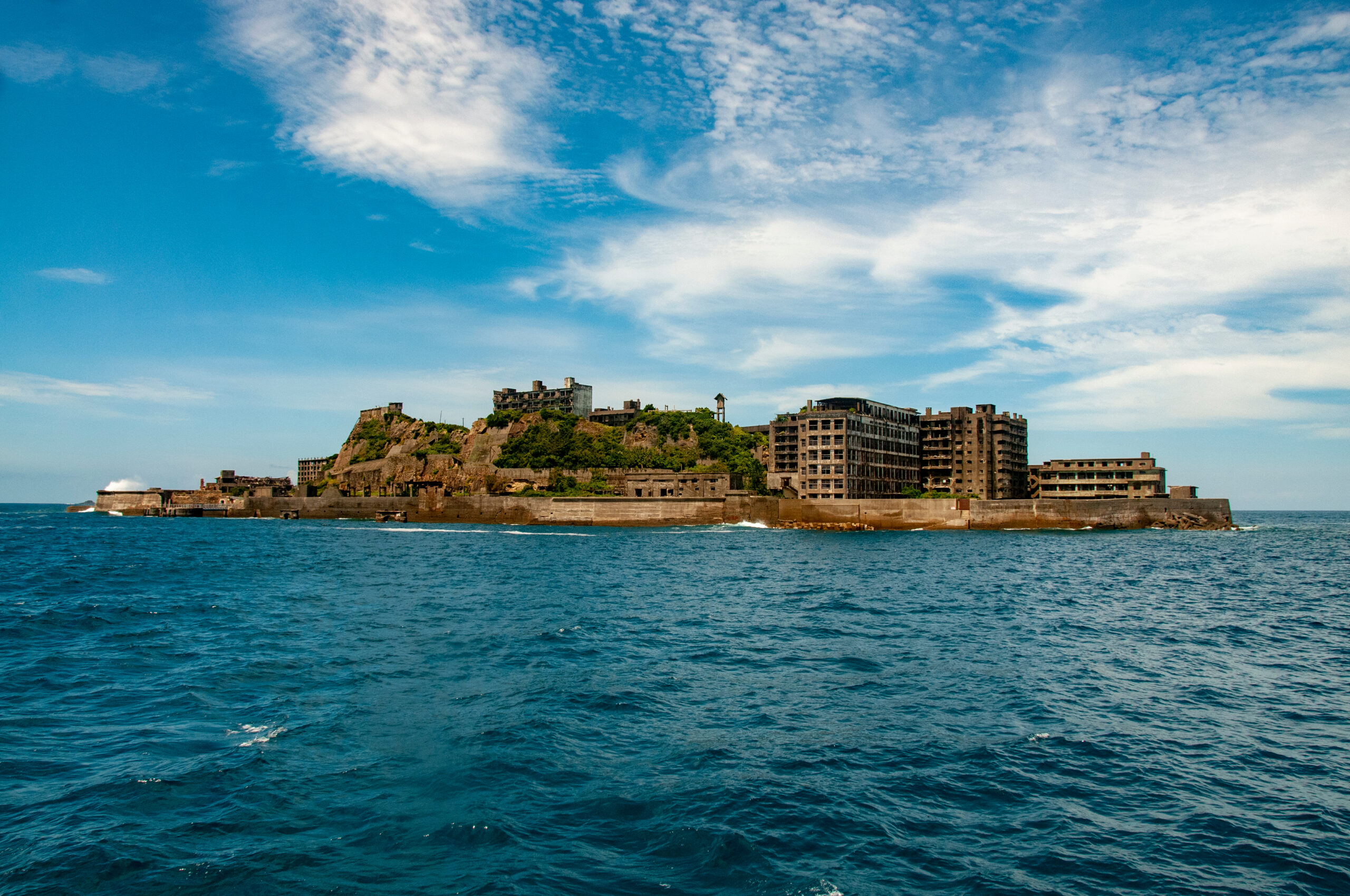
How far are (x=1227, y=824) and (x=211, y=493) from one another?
20088 centimetres

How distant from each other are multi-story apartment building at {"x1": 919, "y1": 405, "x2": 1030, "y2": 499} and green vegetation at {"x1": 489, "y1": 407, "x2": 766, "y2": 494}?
35.7 meters

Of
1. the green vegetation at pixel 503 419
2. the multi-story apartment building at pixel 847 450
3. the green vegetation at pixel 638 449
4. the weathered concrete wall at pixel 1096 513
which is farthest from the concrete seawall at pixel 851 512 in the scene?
the green vegetation at pixel 503 419

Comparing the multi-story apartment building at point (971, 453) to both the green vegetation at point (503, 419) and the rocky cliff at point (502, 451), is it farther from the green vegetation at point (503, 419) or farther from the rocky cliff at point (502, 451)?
the green vegetation at point (503, 419)

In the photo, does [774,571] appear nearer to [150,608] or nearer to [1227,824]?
[150,608]

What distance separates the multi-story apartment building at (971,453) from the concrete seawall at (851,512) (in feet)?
98.6

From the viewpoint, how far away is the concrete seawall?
367 feet

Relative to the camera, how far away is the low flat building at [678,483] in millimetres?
125188

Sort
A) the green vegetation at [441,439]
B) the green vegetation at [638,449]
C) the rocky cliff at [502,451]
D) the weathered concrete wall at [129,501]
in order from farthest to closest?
1. the weathered concrete wall at [129,501]
2. the green vegetation at [441,439]
3. the rocky cliff at [502,451]
4. the green vegetation at [638,449]

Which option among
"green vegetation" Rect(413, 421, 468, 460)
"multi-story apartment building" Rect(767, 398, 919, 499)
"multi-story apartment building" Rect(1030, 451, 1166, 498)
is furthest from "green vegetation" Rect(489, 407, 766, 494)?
"multi-story apartment building" Rect(1030, 451, 1166, 498)

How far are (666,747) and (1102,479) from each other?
148 m

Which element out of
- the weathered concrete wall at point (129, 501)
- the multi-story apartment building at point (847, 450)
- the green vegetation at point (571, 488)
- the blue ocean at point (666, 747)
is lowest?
the blue ocean at point (666, 747)

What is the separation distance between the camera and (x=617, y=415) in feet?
588

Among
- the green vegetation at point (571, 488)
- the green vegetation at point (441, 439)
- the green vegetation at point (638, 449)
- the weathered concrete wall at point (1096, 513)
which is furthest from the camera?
the green vegetation at point (441, 439)

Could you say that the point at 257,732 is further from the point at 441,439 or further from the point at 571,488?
the point at 441,439
